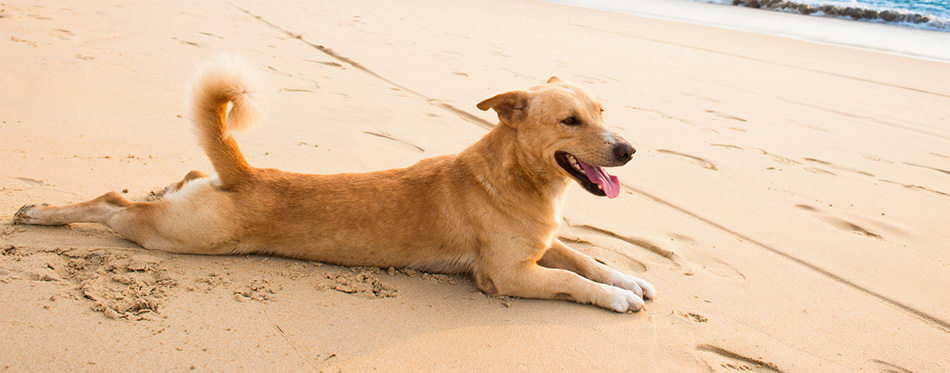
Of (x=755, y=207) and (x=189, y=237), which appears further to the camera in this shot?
(x=755, y=207)

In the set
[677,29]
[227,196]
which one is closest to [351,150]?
[227,196]

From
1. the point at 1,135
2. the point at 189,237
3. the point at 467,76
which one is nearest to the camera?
the point at 189,237

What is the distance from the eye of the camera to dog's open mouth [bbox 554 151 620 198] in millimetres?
3494

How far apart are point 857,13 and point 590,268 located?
21741 millimetres

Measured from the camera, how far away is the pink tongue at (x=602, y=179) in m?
3.51

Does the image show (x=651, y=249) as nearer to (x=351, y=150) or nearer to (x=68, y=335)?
(x=351, y=150)

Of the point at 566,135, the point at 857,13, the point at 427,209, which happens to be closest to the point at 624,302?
the point at 566,135

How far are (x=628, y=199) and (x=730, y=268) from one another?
1077 millimetres

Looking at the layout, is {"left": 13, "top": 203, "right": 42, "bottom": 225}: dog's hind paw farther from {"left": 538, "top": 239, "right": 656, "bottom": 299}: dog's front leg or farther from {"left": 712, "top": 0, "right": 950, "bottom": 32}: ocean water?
{"left": 712, "top": 0, "right": 950, "bottom": 32}: ocean water

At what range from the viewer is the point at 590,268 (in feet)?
12.4

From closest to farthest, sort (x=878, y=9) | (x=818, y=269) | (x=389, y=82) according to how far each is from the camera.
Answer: (x=818, y=269), (x=389, y=82), (x=878, y=9)

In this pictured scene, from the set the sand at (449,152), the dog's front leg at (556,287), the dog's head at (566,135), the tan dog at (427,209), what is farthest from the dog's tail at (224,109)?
the dog's front leg at (556,287)

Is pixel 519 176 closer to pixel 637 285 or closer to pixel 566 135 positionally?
pixel 566 135

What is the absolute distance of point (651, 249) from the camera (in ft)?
13.6
